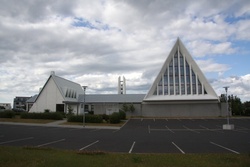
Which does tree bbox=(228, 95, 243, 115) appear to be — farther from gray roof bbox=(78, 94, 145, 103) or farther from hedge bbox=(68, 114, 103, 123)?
hedge bbox=(68, 114, 103, 123)

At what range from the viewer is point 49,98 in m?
50.6

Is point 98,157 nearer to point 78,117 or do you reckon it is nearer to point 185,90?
point 78,117

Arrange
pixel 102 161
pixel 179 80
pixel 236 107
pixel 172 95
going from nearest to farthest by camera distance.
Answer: pixel 102 161 < pixel 172 95 < pixel 179 80 < pixel 236 107

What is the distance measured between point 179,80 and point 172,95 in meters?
3.31

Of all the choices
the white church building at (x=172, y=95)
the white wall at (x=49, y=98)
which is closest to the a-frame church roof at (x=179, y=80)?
the white church building at (x=172, y=95)

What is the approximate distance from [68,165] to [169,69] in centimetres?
4525

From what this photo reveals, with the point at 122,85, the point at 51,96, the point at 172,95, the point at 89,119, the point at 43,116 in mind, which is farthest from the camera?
the point at 122,85

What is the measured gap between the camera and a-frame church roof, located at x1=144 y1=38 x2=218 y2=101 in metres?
49.4

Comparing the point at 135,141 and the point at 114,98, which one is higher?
the point at 114,98

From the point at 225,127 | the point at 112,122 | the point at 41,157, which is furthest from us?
the point at 112,122

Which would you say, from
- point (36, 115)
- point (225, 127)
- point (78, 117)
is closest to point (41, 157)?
point (225, 127)

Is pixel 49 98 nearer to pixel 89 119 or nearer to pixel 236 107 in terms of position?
pixel 89 119

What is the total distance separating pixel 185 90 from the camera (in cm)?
4953

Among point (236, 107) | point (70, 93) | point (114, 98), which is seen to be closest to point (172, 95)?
point (114, 98)
